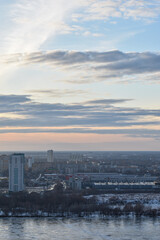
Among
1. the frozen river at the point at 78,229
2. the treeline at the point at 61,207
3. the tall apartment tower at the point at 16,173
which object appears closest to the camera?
the frozen river at the point at 78,229

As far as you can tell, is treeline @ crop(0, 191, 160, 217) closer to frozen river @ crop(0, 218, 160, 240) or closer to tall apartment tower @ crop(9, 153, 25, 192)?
frozen river @ crop(0, 218, 160, 240)

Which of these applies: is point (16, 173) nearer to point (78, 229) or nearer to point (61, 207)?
point (61, 207)

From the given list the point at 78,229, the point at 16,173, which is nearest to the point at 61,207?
the point at 78,229

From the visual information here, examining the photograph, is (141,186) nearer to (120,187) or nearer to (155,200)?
(120,187)

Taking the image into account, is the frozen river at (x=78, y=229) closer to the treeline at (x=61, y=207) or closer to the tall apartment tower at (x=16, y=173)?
the treeline at (x=61, y=207)

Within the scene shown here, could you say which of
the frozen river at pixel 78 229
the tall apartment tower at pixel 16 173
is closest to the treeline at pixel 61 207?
the frozen river at pixel 78 229

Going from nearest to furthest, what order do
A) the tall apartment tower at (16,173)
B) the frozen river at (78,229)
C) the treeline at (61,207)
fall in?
the frozen river at (78,229) → the treeline at (61,207) → the tall apartment tower at (16,173)

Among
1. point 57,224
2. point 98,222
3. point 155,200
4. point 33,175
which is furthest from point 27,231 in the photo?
point 33,175
